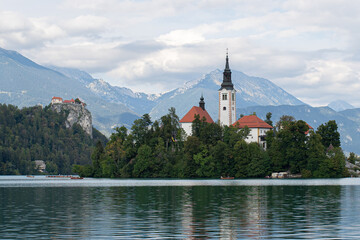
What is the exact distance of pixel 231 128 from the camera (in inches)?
7490

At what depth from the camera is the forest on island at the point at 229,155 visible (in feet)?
549

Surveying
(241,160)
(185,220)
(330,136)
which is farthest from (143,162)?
(185,220)

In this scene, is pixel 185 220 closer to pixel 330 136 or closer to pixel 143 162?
pixel 143 162

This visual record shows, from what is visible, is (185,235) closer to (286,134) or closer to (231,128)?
(286,134)

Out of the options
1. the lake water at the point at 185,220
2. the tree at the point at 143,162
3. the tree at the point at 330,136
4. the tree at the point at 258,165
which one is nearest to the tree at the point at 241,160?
the tree at the point at 258,165

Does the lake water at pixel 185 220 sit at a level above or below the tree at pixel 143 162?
below

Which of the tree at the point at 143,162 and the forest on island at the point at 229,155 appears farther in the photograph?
the tree at the point at 143,162

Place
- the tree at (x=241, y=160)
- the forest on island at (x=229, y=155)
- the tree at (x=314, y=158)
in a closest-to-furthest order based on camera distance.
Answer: the tree at (x=314, y=158)
the forest on island at (x=229, y=155)
the tree at (x=241, y=160)

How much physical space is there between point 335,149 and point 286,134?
52.0 feet

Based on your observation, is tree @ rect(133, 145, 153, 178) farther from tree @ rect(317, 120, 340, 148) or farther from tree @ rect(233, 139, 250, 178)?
tree @ rect(317, 120, 340, 148)

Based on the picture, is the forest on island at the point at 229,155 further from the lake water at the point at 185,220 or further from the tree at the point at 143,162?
the lake water at the point at 185,220

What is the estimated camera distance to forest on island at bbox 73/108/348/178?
167375 mm

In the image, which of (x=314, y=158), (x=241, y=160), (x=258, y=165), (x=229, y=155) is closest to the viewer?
(x=314, y=158)

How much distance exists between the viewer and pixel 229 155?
175 m
